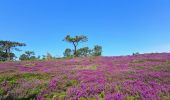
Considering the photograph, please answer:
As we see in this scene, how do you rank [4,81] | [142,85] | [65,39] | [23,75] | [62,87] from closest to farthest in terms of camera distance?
[142,85]
[62,87]
[4,81]
[23,75]
[65,39]

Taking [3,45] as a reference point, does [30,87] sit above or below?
below

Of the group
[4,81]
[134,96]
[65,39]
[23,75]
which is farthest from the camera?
[65,39]

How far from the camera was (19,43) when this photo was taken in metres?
94.0

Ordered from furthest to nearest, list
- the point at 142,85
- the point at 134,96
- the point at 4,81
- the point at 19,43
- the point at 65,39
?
the point at 19,43 → the point at 65,39 → the point at 4,81 → the point at 142,85 → the point at 134,96

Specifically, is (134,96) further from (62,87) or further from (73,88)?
(62,87)

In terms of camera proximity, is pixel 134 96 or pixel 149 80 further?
pixel 149 80

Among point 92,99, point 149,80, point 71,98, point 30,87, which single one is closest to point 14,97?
point 30,87

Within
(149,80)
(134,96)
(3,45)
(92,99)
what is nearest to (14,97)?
(92,99)

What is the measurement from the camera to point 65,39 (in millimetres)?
87000

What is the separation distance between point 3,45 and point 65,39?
949 inches

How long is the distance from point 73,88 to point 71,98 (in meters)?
1.76

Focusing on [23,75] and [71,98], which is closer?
[71,98]

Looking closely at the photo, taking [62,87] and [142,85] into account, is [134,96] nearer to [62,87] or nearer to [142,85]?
[142,85]

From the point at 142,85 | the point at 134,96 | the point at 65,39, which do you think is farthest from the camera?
the point at 65,39
